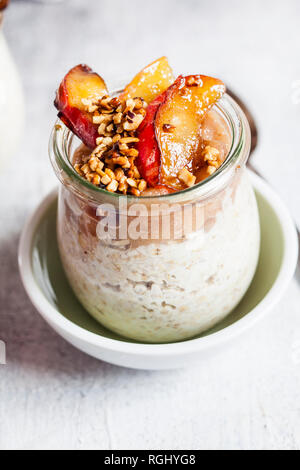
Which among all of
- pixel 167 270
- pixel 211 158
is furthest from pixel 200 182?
pixel 167 270

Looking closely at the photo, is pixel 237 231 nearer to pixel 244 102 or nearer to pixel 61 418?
pixel 61 418

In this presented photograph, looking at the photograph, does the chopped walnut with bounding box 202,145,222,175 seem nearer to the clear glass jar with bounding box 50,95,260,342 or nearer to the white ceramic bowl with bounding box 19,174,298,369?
the clear glass jar with bounding box 50,95,260,342

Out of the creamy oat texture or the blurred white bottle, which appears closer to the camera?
the creamy oat texture

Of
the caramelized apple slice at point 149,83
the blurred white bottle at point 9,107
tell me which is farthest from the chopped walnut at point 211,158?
the blurred white bottle at point 9,107

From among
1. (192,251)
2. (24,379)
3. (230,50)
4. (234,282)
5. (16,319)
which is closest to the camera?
(192,251)

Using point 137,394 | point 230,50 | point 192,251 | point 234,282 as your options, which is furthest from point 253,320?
point 230,50

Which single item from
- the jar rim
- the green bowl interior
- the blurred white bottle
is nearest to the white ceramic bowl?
the green bowl interior

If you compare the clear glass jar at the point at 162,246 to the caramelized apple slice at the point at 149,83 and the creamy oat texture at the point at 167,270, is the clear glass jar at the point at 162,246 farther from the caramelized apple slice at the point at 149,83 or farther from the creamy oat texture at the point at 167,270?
the caramelized apple slice at the point at 149,83
